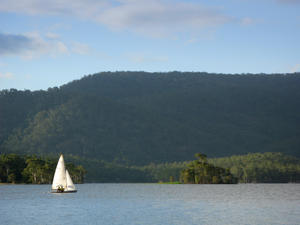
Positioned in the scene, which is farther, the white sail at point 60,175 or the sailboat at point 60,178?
the white sail at point 60,175

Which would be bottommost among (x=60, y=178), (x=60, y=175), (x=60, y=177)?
(x=60, y=178)

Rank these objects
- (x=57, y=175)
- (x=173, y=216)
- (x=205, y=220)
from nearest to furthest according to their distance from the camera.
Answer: (x=205, y=220) → (x=173, y=216) → (x=57, y=175)

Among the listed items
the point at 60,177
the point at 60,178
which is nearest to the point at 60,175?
the point at 60,177

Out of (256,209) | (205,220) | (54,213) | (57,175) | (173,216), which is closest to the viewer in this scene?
(205,220)

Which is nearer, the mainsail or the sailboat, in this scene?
the sailboat

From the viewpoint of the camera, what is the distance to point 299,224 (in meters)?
67.0

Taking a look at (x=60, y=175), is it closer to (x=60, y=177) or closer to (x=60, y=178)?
(x=60, y=177)

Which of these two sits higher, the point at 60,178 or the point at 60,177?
the point at 60,177

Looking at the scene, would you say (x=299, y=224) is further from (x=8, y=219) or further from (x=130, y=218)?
(x=8, y=219)

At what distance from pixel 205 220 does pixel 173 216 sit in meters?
7.05

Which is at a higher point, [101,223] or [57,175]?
[57,175]

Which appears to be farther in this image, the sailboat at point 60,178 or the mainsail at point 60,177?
the mainsail at point 60,177

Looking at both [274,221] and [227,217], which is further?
[227,217]

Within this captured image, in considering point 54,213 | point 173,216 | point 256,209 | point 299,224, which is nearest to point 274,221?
point 299,224
